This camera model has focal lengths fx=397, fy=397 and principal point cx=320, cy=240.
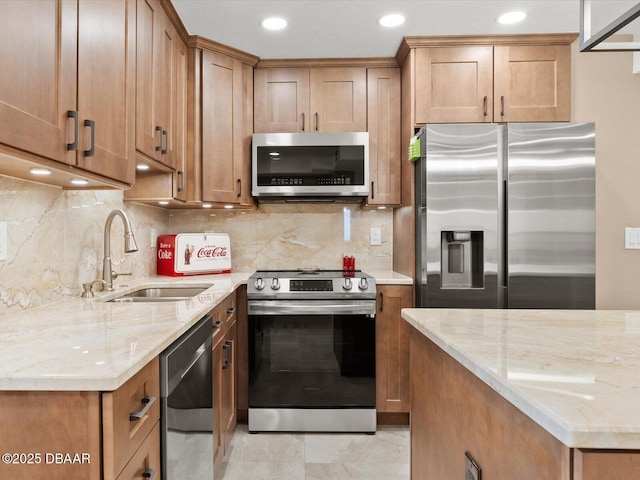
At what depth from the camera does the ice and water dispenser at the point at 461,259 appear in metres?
2.35

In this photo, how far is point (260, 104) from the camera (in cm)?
280

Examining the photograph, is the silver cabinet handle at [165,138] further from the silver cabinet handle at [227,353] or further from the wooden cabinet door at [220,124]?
the silver cabinet handle at [227,353]

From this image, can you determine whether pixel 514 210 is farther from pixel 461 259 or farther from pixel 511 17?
pixel 511 17

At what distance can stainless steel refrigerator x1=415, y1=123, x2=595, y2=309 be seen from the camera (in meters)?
2.26

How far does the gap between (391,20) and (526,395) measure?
221 centimetres

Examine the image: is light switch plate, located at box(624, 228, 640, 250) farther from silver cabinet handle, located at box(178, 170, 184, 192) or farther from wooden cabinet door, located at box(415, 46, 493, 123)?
silver cabinet handle, located at box(178, 170, 184, 192)

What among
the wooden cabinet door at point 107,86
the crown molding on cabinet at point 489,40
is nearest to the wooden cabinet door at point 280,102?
the crown molding on cabinet at point 489,40

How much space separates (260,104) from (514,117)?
5.53 ft

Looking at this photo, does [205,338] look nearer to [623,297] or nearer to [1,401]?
[1,401]

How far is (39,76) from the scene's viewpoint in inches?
40.8

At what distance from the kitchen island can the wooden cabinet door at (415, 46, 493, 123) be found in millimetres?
1608

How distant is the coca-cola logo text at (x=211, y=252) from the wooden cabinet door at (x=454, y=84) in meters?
1.61

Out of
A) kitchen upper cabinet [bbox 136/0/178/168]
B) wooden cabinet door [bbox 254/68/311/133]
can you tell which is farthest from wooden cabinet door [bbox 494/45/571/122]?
kitchen upper cabinet [bbox 136/0/178/168]

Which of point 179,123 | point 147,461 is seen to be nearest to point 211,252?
point 179,123
